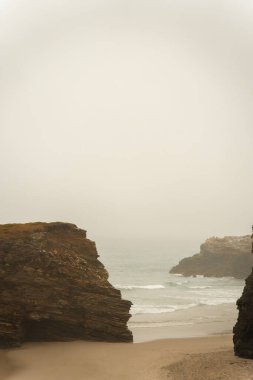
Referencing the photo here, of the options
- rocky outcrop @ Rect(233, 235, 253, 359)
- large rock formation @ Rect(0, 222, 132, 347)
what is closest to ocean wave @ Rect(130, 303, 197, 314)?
large rock formation @ Rect(0, 222, 132, 347)

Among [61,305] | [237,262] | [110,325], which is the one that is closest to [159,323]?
[110,325]

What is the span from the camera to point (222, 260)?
101 meters

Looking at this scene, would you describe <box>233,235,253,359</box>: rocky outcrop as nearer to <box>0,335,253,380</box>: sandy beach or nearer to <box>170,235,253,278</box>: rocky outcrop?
<box>0,335,253,380</box>: sandy beach

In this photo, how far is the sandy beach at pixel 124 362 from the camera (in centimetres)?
2044

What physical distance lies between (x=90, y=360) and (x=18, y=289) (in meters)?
7.38

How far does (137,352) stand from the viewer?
25.5m

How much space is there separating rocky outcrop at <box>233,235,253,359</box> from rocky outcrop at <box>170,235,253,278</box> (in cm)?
7203

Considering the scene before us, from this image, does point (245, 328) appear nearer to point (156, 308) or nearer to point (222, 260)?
point (156, 308)

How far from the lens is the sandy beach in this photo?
20438 millimetres

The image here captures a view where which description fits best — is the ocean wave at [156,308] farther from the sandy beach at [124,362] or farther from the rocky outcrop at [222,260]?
the rocky outcrop at [222,260]

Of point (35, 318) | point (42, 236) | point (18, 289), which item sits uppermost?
point (42, 236)

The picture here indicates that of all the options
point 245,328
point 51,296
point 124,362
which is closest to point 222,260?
point 51,296

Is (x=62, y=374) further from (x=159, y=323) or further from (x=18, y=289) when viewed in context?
(x=159, y=323)

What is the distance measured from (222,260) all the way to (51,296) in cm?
8056
